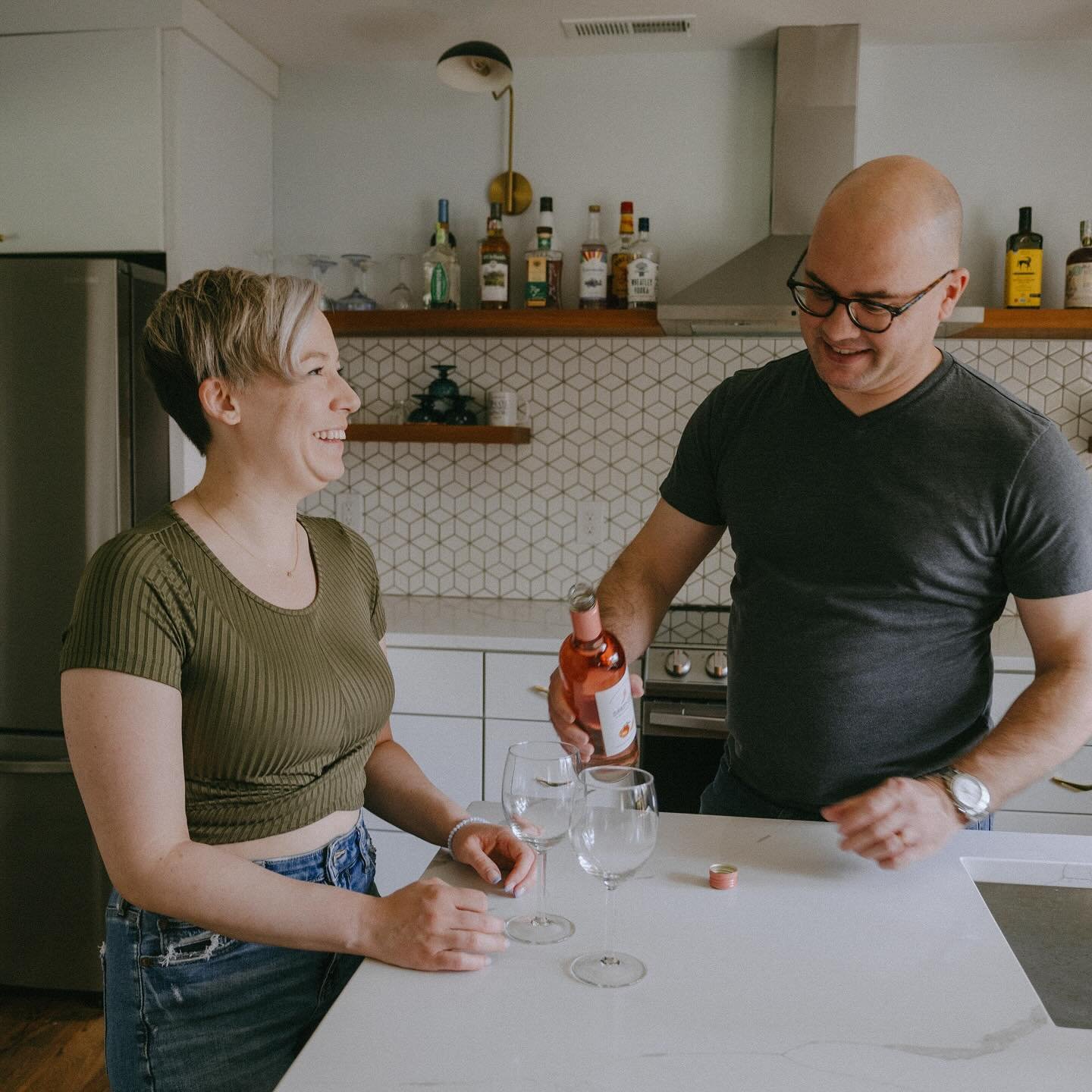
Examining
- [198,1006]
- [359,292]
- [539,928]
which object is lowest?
[198,1006]

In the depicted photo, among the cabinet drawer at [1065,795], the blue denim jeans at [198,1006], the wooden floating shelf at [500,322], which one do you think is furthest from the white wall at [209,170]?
the cabinet drawer at [1065,795]

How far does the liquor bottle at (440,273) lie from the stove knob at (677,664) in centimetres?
125

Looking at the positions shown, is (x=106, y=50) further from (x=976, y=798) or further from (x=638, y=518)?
(x=976, y=798)

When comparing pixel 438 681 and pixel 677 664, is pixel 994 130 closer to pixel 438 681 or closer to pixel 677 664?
pixel 677 664

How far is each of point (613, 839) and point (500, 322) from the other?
232cm

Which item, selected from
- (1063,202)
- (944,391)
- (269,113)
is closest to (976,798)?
(944,391)

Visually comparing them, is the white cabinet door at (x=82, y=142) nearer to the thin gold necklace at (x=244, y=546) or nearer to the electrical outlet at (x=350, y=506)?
the electrical outlet at (x=350, y=506)

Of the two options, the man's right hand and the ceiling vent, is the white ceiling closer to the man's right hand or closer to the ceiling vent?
the ceiling vent

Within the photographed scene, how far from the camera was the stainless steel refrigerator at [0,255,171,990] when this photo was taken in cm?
264

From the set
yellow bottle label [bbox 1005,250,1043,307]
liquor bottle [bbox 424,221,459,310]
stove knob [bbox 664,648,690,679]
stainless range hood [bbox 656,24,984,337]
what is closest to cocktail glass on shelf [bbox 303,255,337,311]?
liquor bottle [bbox 424,221,459,310]

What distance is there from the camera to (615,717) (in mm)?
1227

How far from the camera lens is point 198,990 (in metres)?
1.15

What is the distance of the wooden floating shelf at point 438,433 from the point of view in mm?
3188

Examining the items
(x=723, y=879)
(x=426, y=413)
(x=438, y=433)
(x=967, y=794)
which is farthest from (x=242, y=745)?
(x=426, y=413)
